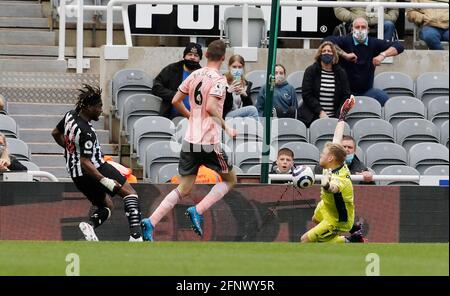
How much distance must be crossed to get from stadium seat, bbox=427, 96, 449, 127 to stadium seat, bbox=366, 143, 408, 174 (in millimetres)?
1512

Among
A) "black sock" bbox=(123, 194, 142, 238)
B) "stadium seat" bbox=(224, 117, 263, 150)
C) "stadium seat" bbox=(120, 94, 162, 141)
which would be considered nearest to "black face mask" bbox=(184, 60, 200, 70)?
"stadium seat" bbox=(120, 94, 162, 141)

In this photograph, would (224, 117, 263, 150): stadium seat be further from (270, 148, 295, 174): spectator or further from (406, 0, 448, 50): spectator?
(406, 0, 448, 50): spectator

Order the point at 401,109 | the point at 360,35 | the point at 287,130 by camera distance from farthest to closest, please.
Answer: the point at 360,35 < the point at 401,109 < the point at 287,130

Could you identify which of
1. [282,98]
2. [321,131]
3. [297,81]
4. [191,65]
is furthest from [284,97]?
[191,65]

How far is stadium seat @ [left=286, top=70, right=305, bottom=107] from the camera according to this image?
23.6 m

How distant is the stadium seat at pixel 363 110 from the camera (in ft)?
76.5

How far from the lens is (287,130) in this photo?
2250cm

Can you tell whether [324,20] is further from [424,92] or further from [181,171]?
[181,171]

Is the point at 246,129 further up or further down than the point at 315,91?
further down

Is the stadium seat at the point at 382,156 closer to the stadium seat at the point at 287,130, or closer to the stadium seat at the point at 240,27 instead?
the stadium seat at the point at 287,130

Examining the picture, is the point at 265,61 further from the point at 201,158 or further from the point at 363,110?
the point at 201,158

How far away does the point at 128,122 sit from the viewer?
23047mm

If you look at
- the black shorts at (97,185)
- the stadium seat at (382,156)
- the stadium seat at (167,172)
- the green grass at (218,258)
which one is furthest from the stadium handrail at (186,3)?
the green grass at (218,258)

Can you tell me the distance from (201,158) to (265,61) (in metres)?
6.00
